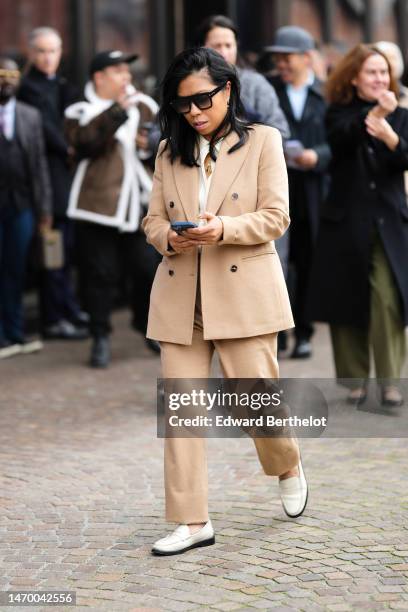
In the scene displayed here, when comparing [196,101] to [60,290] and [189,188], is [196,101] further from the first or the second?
[60,290]

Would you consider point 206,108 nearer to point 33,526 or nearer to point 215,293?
point 215,293

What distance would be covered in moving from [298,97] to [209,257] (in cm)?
451

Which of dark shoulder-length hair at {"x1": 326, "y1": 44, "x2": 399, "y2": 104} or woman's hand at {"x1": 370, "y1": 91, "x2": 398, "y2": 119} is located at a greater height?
dark shoulder-length hair at {"x1": 326, "y1": 44, "x2": 399, "y2": 104}

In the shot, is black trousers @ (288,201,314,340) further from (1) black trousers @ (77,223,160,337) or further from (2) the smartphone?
(2) the smartphone

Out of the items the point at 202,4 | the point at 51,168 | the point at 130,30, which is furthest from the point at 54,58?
the point at 202,4

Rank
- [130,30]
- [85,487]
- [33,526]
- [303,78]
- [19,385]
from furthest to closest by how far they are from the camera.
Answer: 1. [130,30]
2. [303,78]
3. [19,385]
4. [85,487]
5. [33,526]

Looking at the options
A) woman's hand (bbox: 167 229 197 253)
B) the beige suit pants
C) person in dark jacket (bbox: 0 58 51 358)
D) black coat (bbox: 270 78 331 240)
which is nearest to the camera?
woman's hand (bbox: 167 229 197 253)

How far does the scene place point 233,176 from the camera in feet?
17.0

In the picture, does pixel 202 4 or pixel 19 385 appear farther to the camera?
pixel 202 4

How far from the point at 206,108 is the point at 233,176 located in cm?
28

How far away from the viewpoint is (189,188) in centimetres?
522

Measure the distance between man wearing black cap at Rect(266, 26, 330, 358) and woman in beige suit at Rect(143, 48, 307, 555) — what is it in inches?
158

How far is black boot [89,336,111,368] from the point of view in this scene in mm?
9422

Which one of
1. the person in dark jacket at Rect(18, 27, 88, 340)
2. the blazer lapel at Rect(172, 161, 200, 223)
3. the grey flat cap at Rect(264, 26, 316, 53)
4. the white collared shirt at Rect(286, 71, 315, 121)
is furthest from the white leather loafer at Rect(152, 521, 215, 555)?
the person in dark jacket at Rect(18, 27, 88, 340)
